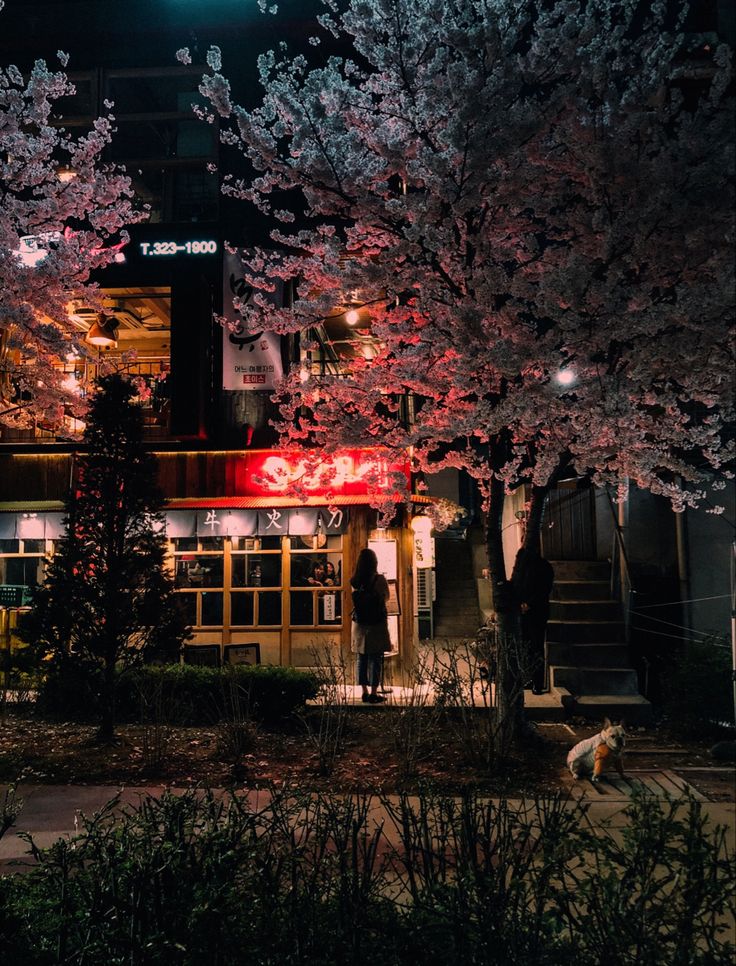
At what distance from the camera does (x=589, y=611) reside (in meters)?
12.6

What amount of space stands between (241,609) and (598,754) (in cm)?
814

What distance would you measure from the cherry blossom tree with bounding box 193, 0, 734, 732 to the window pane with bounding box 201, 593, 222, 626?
5904mm

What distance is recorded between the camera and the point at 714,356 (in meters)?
8.65

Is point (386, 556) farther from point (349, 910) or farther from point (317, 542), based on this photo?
point (349, 910)

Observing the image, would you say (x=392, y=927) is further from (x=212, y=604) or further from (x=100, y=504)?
(x=212, y=604)

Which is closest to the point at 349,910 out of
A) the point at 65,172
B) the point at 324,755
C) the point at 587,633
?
the point at 324,755

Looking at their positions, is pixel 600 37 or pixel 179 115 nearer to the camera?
pixel 600 37

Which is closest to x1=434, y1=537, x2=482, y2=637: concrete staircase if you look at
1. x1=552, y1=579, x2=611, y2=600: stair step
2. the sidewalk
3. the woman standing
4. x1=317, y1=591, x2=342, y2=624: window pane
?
x1=552, y1=579, x2=611, y2=600: stair step

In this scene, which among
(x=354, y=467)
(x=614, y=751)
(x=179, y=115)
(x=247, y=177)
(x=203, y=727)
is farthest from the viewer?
(x=179, y=115)

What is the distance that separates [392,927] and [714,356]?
7.67 meters

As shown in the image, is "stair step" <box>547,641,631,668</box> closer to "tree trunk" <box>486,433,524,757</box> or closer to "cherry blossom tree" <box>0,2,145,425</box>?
"tree trunk" <box>486,433,524,757</box>

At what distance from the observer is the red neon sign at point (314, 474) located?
11.8 meters

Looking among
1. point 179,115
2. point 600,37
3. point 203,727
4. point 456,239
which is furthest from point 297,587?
point 179,115

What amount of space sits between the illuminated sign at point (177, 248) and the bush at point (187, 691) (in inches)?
349
